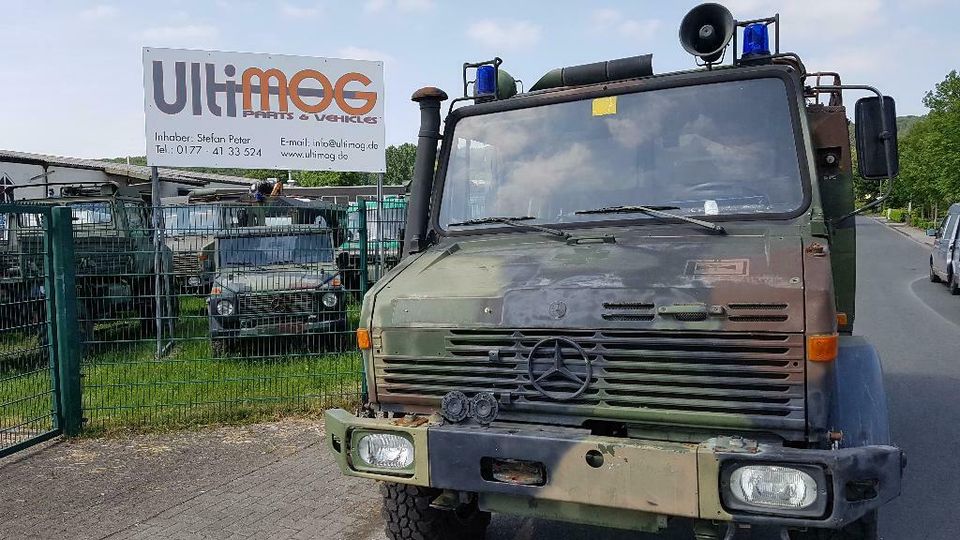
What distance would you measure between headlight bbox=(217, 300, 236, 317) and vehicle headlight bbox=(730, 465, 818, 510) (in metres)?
4.72

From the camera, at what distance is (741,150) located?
12.4 ft

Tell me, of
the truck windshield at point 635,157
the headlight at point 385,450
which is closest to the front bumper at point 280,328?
the truck windshield at point 635,157

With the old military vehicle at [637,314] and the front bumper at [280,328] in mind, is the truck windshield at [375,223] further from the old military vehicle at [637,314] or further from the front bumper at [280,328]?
the old military vehicle at [637,314]

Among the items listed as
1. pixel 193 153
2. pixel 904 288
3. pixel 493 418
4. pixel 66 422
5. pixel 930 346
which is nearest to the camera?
pixel 493 418

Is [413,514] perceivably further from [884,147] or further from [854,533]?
[884,147]

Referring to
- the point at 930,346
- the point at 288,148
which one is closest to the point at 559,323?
the point at 288,148

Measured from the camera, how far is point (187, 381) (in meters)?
6.66

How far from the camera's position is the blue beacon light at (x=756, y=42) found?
4.04 meters

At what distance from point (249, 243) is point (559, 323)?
411cm

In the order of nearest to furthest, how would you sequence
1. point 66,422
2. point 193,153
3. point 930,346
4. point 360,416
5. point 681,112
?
point 360,416
point 681,112
point 66,422
point 193,153
point 930,346

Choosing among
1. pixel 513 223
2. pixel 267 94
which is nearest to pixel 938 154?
pixel 267 94

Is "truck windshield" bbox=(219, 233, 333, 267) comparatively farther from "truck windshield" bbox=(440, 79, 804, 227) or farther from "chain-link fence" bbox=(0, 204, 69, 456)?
"truck windshield" bbox=(440, 79, 804, 227)

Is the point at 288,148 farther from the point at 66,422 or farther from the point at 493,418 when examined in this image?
the point at 493,418

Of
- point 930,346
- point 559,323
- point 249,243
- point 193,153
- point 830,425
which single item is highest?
point 193,153
